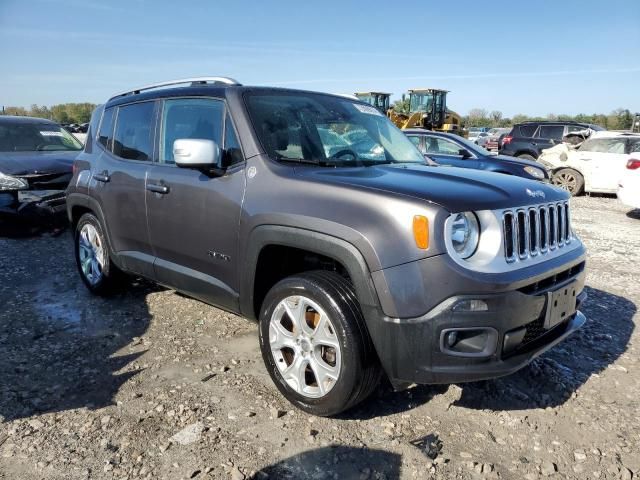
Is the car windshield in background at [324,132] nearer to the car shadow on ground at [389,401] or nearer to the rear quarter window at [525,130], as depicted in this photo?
the car shadow on ground at [389,401]

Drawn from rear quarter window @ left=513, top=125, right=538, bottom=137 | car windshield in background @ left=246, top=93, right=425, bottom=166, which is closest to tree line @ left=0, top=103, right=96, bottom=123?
rear quarter window @ left=513, top=125, right=538, bottom=137

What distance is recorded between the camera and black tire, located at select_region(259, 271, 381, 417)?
261 cm

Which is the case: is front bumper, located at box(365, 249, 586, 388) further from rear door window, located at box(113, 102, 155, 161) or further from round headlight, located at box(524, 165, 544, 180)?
round headlight, located at box(524, 165, 544, 180)

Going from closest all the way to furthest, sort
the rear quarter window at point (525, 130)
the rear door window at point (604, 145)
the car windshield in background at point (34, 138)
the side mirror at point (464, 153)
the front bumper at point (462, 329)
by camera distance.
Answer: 1. the front bumper at point (462, 329)
2. the car windshield in background at point (34, 138)
3. the side mirror at point (464, 153)
4. the rear door window at point (604, 145)
5. the rear quarter window at point (525, 130)

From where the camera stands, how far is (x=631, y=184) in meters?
9.31

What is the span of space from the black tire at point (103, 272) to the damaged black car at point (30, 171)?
102 inches

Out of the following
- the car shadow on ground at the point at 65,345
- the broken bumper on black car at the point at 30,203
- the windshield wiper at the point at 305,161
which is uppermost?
the windshield wiper at the point at 305,161

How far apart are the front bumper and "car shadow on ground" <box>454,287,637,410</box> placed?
66 cm

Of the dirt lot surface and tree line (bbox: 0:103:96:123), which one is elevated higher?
tree line (bbox: 0:103:96:123)

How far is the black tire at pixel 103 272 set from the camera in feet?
15.1

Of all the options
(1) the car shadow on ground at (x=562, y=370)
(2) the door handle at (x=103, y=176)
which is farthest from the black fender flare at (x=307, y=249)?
(2) the door handle at (x=103, y=176)

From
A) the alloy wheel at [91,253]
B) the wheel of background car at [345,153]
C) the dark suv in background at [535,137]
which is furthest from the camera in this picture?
the dark suv in background at [535,137]

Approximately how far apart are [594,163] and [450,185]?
37.7ft

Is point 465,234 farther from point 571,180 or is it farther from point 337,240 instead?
point 571,180
